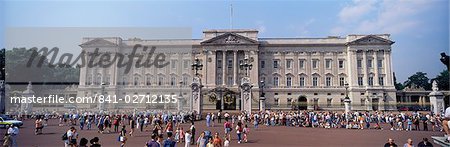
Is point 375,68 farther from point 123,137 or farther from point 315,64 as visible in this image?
point 123,137

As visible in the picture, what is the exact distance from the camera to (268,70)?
2312 inches

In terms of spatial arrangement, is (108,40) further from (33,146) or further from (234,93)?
(33,146)

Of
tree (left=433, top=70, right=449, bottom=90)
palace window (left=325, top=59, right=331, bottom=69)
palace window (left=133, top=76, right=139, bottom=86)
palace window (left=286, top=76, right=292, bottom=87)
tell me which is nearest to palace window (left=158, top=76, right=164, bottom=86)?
palace window (left=133, top=76, right=139, bottom=86)

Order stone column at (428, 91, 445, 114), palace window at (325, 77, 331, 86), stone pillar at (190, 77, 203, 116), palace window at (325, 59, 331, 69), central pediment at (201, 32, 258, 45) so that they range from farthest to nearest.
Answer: palace window at (325, 59, 331, 69)
palace window at (325, 77, 331, 86)
central pediment at (201, 32, 258, 45)
stone pillar at (190, 77, 203, 116)
stone column at (428, 91, 445, 114)

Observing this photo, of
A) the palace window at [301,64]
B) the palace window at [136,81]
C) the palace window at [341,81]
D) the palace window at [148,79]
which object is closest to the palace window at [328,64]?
the palace window at [341,81]

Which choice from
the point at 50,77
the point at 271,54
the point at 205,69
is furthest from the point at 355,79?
the point at 50,77

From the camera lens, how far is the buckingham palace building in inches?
2237

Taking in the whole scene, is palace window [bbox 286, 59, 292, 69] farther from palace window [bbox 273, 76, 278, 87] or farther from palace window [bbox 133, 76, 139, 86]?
palace window [bbox 133, 76, 139, 86]

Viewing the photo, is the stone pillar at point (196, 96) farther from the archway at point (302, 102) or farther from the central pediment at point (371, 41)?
the central pediment at point (371, 41)

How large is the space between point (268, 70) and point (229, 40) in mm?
9085

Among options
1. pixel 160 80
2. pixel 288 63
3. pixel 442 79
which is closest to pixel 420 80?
pixel 442 79

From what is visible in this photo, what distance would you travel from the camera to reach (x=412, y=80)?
9988 centimetres

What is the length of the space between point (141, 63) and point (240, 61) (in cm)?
1869

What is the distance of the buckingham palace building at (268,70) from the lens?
186 feet
